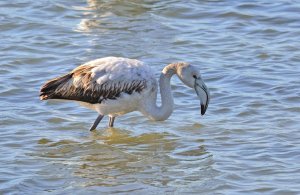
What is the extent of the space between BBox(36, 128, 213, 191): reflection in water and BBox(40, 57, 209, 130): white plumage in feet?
0.98

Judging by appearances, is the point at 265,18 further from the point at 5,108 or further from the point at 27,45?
the point at 5,108

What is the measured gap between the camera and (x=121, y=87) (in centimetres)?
1005

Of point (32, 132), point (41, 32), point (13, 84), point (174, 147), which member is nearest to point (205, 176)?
point (174, 147)

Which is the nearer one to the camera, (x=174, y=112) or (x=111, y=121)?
(x=111, y=121)

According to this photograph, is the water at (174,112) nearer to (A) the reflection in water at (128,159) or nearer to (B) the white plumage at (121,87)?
(A) the reflection in water at (128,159)

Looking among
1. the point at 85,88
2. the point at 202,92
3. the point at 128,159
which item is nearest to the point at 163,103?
the point at 202,92

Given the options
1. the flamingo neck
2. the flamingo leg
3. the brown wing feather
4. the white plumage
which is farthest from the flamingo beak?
the flamingo leg

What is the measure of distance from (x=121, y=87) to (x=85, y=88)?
1.33 ft

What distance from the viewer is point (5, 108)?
11.2 m

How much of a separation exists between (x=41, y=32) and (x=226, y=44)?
2.94 metres

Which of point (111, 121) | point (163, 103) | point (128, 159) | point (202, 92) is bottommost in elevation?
point (128, 159)

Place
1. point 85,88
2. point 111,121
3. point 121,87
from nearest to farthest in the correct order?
point 121,87
point 85,88
point 111,121

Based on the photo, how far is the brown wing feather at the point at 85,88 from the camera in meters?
10.1

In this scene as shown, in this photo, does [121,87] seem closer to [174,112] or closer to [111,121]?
[111,121]
